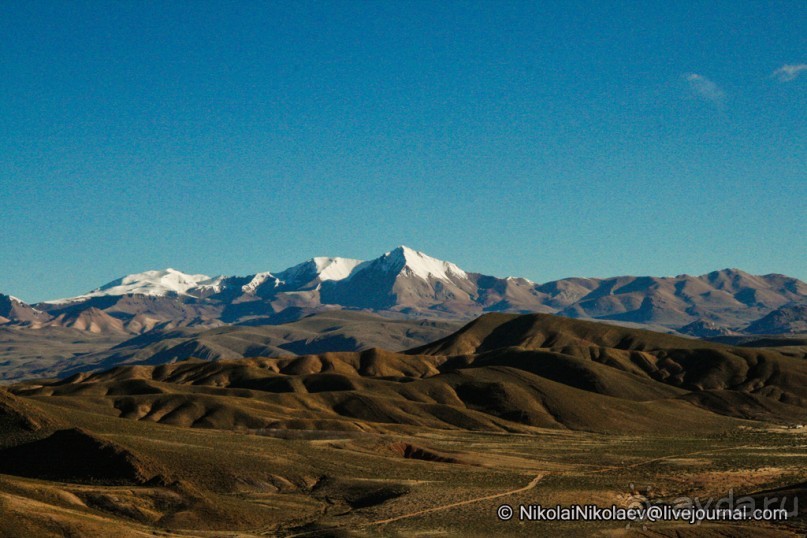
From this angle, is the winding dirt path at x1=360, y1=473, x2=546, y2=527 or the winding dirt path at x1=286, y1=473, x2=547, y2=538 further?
the winding dirt path at x1=360, y1=473, x2=546, y2=527

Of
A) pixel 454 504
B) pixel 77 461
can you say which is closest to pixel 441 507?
pixel 454 504

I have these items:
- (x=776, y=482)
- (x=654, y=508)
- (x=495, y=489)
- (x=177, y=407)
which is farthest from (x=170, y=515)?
(x=177, y=407)

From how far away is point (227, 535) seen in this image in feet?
217

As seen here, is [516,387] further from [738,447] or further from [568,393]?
[738,447]

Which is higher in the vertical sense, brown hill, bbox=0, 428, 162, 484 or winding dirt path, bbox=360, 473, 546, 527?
brown hill, bbox=0, 428, 162, 484

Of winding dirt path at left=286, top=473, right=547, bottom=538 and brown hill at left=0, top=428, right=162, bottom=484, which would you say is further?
brown hill at left=0, top=428, right=162, bottom=484

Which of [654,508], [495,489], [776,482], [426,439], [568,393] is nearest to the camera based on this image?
[654,508]

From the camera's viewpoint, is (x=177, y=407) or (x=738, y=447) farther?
(x=177, y=407)

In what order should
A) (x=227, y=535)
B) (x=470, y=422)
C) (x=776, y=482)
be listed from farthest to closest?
(x=470, y=422), (x=776, y=482), (x=227, y=535)

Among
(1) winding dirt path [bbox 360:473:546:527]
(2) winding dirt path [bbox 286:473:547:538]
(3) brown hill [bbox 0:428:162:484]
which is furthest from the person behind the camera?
(3) brown hill [bbox 0:428:162:484]

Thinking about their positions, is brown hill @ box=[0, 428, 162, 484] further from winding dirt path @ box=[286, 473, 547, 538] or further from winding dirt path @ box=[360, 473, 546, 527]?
winding dirt path @ box=[360, 473, 546, 527]

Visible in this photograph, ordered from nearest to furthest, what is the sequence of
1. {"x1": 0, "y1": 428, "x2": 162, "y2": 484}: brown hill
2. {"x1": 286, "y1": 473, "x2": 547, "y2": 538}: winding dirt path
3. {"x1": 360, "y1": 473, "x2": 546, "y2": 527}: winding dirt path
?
{"x1": 286, "y1": 473, "x2": 547, "y2": 538}: winding dirt path → {"x1": 360, "y1": 473, "x2": 546, "y2": 527}: winding dirt path → {"x1": 0, "y1": 428, "x2": 162, "y2": 484}: brown hill

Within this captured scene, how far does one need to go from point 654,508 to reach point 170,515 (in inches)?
1583

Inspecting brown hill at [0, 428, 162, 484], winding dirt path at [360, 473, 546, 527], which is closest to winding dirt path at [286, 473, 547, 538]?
winding dirt path at [360, 473, 546, 527]
